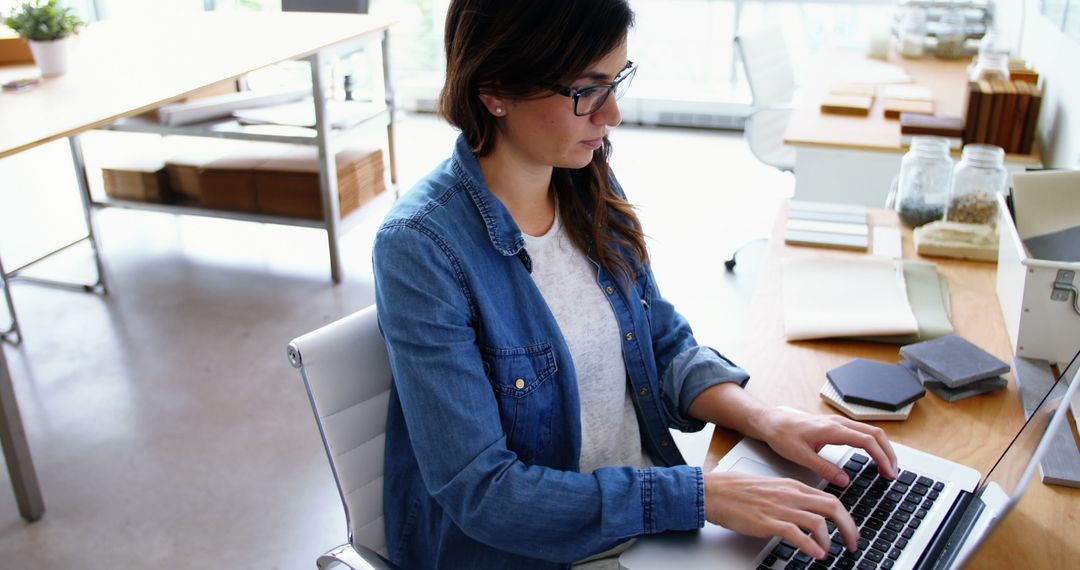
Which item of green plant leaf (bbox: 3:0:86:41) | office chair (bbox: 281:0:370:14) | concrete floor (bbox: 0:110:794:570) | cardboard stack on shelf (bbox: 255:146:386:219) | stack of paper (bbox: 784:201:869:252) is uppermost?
green plant leaf (bbox: 3:0:86:41)

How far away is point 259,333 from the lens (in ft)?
10.3

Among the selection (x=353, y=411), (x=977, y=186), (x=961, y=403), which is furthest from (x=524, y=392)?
(x=977, y=186)

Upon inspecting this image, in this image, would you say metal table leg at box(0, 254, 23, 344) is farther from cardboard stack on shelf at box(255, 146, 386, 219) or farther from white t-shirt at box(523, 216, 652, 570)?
white t-shirt at box(523, 216, 652, 570)

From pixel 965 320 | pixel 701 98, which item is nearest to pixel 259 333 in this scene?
pixel 965 320

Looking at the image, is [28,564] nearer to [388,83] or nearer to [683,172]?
[388,83]

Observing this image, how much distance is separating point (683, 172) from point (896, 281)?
3.06 metres

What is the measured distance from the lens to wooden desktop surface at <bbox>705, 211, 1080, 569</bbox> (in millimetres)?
1056

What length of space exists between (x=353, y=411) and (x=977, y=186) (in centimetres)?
145

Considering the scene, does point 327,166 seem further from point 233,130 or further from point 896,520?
point 896,520

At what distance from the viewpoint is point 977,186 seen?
1.93 metres

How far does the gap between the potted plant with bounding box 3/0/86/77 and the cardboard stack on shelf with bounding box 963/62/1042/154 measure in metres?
2.81

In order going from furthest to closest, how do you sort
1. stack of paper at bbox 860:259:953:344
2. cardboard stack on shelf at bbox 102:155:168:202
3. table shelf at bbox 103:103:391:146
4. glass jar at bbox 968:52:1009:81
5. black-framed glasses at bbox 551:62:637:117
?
cardboard stack on shelf at bbox 102:155:168:202 → table shelf at bbox 103:103:391:146 → glass jar at bbox 968:52:1009:81 → stack of paper at bbox 860:259:953:344 → black-framed glasses at bbox 551:62:637:117

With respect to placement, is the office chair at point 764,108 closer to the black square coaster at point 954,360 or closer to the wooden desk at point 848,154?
the wooden desk at point 848,154

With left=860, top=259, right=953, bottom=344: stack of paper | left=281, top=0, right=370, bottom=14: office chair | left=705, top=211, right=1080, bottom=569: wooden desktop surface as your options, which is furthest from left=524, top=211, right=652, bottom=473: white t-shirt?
left=281, top=0, right=370, bottom=14: office chair
